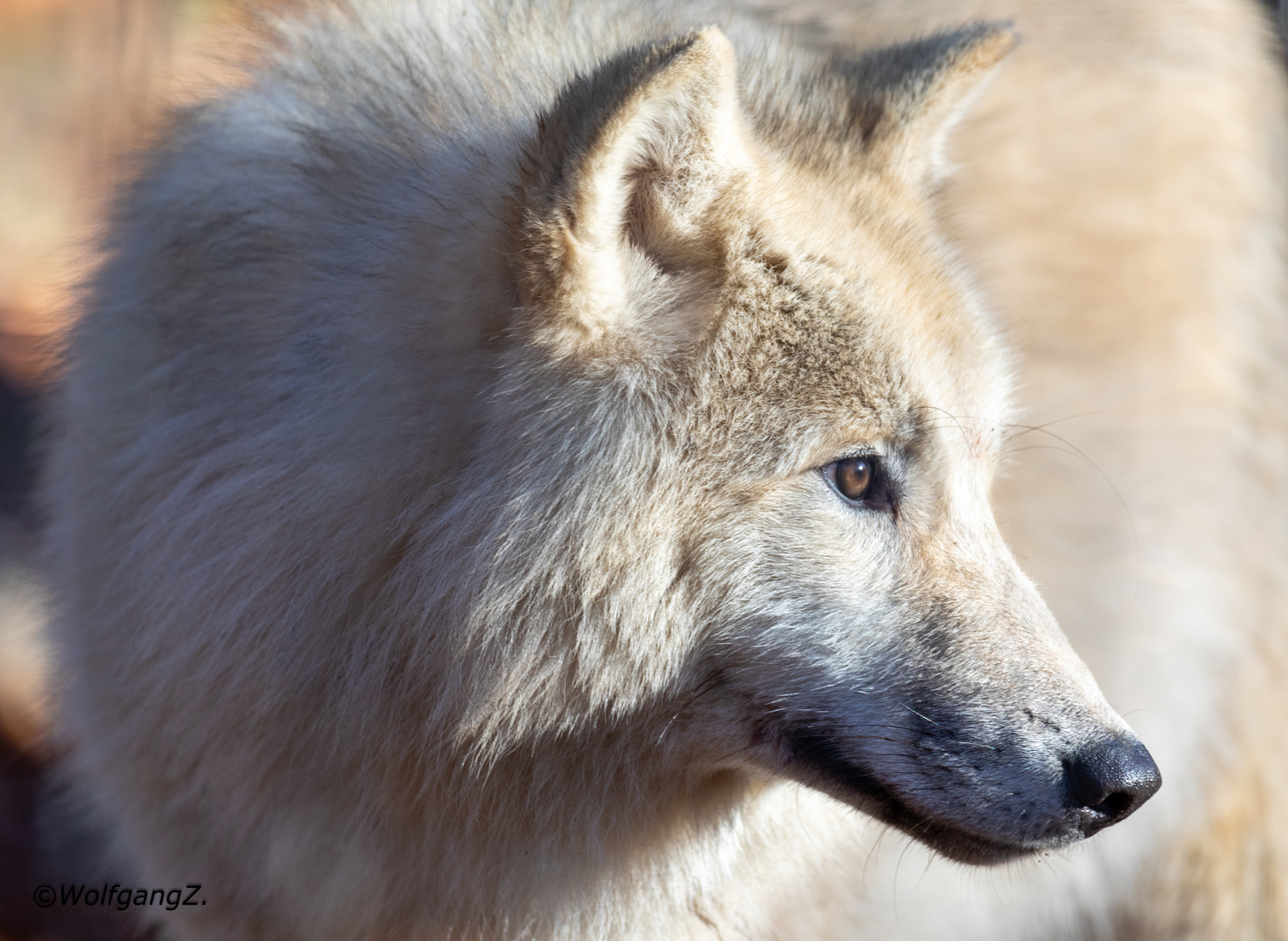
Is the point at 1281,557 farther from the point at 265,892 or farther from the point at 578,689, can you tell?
the point at 265,892

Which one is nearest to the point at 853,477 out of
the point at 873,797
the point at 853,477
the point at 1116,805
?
the point at 853,477

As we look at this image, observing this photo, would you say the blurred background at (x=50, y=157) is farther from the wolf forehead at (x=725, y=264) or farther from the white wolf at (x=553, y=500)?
the wolf forehead at (x=725, y=264)

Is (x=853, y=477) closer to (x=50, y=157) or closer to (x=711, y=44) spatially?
(x=711, y=44)

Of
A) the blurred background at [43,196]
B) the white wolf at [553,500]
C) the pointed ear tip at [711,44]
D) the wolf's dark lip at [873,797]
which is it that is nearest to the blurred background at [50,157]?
the blurred background at [43,196]

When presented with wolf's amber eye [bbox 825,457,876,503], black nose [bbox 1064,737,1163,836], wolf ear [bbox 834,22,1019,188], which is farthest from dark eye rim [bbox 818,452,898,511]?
wolf ear [bbox 834,22,1019,188]

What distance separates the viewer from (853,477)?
1.77 meters

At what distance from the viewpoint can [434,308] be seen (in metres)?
1.75

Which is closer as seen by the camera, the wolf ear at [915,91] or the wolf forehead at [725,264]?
the wolf forehead at [725,264]

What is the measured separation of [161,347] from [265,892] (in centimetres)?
93

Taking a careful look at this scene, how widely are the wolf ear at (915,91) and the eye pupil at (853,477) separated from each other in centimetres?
57

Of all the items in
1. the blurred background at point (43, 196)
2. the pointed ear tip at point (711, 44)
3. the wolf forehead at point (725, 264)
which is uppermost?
the pointed ear tip at point (711, 44)

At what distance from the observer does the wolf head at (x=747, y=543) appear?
5.46 ft

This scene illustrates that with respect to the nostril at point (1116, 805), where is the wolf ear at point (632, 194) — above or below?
above

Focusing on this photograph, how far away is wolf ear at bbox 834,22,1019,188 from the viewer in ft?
6.70
